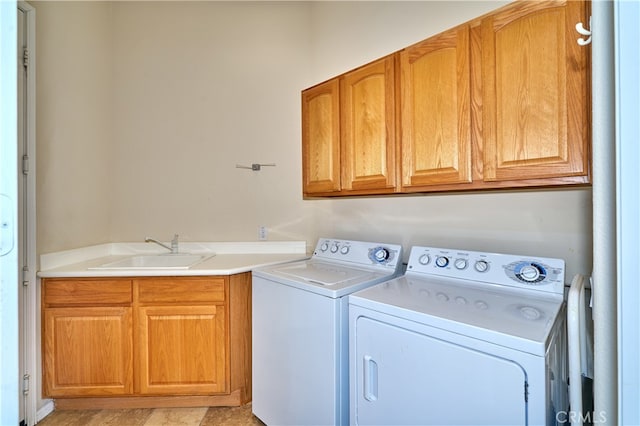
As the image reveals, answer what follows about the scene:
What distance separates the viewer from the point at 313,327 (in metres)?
1.44

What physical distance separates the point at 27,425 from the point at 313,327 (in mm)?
1763

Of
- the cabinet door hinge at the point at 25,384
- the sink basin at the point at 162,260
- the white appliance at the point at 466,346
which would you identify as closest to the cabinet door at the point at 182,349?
the sink basin at the point at 162,260

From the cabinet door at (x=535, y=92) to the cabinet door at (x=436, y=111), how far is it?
91 mm

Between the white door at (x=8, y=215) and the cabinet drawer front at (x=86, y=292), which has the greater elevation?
the white door at (x=8, y=215)

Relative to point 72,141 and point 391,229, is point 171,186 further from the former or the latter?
point 391,229

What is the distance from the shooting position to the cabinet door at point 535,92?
1.09 metres

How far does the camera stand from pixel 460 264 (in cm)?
152

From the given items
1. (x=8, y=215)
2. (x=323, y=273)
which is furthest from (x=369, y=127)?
(x=8, y=215)

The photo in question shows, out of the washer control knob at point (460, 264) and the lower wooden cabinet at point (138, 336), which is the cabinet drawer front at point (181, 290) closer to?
the lower wooden cabinet at point (138, 336)

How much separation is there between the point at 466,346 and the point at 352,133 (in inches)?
50.3

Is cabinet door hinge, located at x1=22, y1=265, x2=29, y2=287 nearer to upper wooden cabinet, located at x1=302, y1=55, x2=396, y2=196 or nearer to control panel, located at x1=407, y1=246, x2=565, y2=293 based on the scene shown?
upper wooden cabinet, located at x1=302, y1=55, x2=396, y2=196

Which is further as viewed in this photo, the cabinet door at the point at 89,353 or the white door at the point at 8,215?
the cabinet door at the point at 89,353

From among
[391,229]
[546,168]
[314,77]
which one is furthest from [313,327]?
[314,77]

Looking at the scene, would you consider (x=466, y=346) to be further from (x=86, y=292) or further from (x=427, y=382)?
(x=86, y=292)
